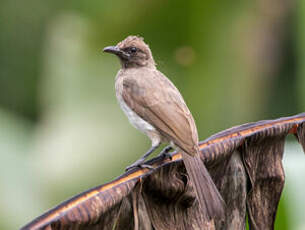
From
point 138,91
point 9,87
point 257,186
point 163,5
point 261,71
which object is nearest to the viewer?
point 257,186

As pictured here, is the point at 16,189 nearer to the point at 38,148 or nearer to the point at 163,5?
the point at 38,148

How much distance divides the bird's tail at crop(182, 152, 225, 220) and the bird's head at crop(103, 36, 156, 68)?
126 cm

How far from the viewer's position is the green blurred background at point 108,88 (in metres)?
3.74

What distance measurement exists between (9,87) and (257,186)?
319 centimetres

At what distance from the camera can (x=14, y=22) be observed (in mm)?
5496

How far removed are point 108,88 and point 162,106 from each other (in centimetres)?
95

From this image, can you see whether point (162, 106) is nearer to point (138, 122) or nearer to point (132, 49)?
point (138, 122)

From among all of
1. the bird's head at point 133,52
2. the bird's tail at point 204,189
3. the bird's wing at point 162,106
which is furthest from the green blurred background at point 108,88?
the bird's tail at point 204,189

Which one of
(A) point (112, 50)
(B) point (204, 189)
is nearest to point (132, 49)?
(A) point (112, 50)

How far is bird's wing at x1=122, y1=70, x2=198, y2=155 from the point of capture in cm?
298

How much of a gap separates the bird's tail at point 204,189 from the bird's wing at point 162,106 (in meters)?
0.18

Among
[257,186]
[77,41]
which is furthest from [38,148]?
[257,186]

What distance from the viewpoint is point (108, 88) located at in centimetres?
412

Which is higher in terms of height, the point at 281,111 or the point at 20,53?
the point at 20,53
